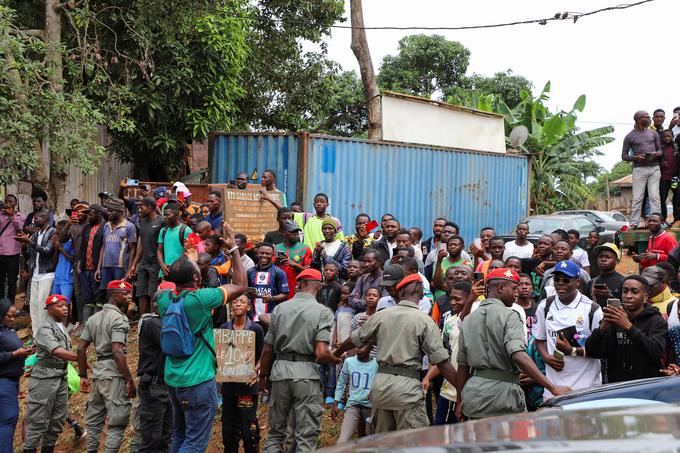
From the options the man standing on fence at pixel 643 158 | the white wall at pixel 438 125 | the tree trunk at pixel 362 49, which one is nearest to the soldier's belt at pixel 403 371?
the man standing on fence at pixel 643 158

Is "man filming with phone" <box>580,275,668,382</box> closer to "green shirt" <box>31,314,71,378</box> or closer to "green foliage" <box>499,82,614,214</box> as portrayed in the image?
"green shirt" <box>31,314,71,378</box>

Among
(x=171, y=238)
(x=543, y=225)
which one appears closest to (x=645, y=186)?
(x=543, y=225)

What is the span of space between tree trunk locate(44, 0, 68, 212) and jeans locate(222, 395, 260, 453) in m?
7.60

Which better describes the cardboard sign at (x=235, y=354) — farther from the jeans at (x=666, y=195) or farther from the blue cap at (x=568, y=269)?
the jeans at (x=666, y=195)

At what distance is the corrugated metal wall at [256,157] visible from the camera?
13.2 metres

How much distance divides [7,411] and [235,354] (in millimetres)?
2111

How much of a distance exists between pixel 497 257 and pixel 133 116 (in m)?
10.2

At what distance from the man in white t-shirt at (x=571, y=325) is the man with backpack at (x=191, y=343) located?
2.32m

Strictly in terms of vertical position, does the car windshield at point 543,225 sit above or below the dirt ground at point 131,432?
above

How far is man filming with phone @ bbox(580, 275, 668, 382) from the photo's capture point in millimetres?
5523

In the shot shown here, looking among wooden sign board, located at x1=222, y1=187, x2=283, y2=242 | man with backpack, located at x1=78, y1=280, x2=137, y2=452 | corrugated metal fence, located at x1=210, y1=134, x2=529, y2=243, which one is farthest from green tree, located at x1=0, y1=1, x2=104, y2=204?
man with backpack, located at x1=78, y1=280, x2=137, y2=452

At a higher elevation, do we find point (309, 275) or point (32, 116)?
point (32, 116)

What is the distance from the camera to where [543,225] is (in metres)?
15.8

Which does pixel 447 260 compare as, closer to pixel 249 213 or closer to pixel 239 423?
pixel 249 213
